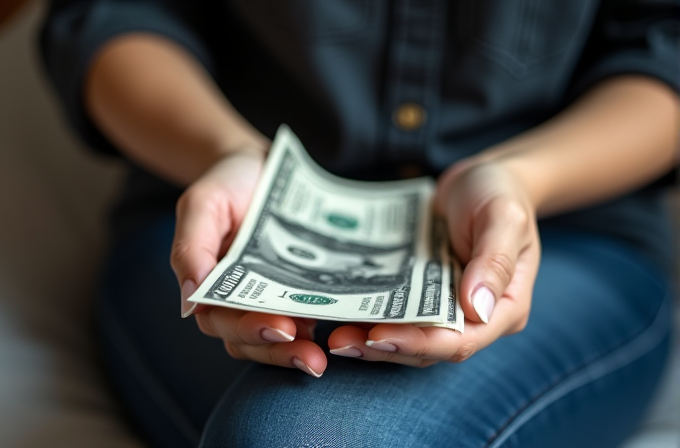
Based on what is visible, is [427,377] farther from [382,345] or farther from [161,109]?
[161,109]

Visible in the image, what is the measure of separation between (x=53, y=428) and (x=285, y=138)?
341mm

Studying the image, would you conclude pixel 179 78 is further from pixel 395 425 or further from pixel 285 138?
pixel 395 425

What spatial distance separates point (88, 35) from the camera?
77 cm

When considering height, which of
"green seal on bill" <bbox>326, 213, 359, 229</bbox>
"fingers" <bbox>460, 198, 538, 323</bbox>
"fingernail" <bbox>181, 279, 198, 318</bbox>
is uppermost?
"fingernail" <bbox>181, 279, 198, 318</bbox>

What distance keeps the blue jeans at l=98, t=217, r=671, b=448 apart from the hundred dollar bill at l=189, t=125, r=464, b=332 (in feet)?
0.18

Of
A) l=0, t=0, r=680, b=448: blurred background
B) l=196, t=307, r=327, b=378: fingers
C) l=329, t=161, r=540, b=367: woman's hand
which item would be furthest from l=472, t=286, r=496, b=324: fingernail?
l=0, t=0, r=680, b=448: blurred background

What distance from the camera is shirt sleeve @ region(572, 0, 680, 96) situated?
734 mm

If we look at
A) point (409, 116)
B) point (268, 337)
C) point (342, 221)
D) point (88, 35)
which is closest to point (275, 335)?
point (268, 337)

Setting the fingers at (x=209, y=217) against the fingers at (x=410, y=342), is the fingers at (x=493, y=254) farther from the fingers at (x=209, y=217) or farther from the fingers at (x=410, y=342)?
the fingers at (x=209, y=217)

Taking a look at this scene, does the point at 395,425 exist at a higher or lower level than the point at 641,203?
higher

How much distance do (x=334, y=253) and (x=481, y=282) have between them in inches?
7.1

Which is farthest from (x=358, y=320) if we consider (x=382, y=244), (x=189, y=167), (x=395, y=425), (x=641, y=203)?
(x=641, y=203)

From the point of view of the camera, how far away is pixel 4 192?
910 mm

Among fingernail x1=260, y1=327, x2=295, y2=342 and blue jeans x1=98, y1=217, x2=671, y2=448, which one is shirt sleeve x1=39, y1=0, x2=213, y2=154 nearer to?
blue jeans x1=98, y1=217, x2=671, y2=448
